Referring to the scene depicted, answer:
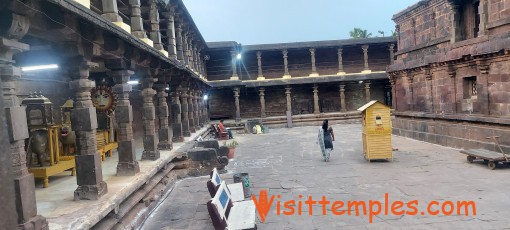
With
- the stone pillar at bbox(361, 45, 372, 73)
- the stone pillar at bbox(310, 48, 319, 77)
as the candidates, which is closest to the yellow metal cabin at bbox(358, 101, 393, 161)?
the stone pillar at bbox(310, 48, 319, 77)

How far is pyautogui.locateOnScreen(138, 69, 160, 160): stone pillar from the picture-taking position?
8.29m

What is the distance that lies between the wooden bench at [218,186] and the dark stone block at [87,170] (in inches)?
66.6

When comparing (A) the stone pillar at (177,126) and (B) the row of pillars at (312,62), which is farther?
(B) the row of pillars at (312,62)

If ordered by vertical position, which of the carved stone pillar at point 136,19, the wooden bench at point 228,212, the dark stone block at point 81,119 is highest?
the carved stone pillar at point 136,19

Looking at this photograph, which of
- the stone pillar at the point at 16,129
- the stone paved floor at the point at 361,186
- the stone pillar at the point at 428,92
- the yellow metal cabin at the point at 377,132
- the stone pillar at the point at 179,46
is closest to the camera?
the stone pillar at the point at 16,129

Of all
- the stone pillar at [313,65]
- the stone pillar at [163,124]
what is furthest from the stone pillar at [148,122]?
the stone pillar at [313,65]

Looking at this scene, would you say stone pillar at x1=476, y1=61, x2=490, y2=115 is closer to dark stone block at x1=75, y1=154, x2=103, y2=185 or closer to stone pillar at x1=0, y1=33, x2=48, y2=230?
dark stone block at x1=75, y1=154, x2=103, y2=185

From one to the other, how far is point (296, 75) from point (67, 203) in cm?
2323

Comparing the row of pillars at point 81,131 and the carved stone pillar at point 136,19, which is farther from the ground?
the carved stone pillar at point 136,19

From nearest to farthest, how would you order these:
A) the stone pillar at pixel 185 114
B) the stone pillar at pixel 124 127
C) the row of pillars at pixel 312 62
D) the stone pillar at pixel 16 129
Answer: the stone pillar at pixel 16 129 < the stone pillar at pixel 124 127 < the stone pillar at pixel 185 114 < the row of pillars at pixel 312 62

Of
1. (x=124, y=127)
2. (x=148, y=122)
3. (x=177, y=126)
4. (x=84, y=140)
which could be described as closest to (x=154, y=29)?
(x=148, y=122)

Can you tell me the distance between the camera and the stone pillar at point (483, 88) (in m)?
10.4

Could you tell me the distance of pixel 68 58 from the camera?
5078 mm

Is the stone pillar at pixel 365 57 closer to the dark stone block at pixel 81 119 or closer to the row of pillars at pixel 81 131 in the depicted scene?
the row of pillars at pixel 81 131
